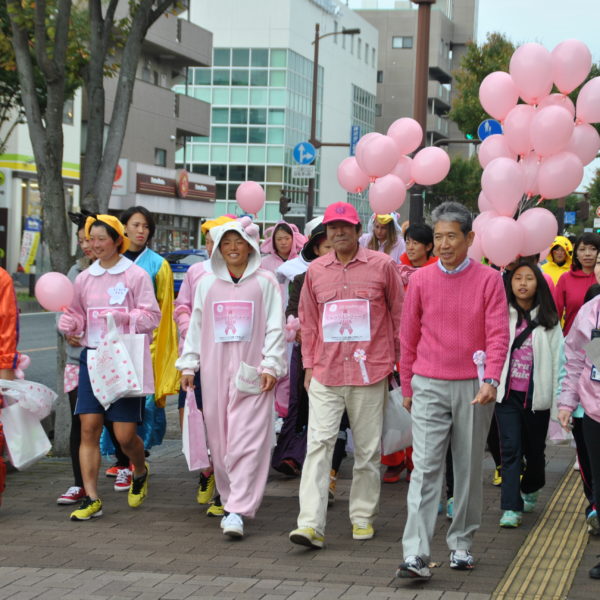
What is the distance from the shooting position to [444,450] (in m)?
5.92

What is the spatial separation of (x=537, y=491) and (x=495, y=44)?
29098 millimetres

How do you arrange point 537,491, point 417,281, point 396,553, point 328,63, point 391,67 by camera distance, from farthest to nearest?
point 391,67, point 328,63, point 537,491, point 396,553, point 417,281

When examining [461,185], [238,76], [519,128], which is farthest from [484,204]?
[238,76]

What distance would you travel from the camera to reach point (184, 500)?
779 centimetres

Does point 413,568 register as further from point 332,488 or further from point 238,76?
point 238,76

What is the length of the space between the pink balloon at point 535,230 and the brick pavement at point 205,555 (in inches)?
70.8

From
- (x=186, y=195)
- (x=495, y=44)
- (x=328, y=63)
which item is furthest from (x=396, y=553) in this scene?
(x=328, y=63)

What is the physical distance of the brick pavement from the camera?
5.52 metres

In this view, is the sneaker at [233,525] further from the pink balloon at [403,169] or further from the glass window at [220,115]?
the glass window at [220,115]

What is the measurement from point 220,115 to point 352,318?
6695 centimetres

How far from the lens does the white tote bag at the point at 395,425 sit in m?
6.82

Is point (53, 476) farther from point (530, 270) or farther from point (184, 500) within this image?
point (530, 270)

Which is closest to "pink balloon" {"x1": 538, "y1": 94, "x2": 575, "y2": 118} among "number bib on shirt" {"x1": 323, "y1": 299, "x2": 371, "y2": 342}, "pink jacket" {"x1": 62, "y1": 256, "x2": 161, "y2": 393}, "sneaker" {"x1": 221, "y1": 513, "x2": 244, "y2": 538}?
"number bib on shirt" {"x1": 323, "y1": 299, "x2": 371, "y2": 342}

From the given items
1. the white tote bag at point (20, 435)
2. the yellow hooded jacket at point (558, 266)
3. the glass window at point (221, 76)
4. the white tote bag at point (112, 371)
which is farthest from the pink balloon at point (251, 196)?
the glass window at point (221, 76)
